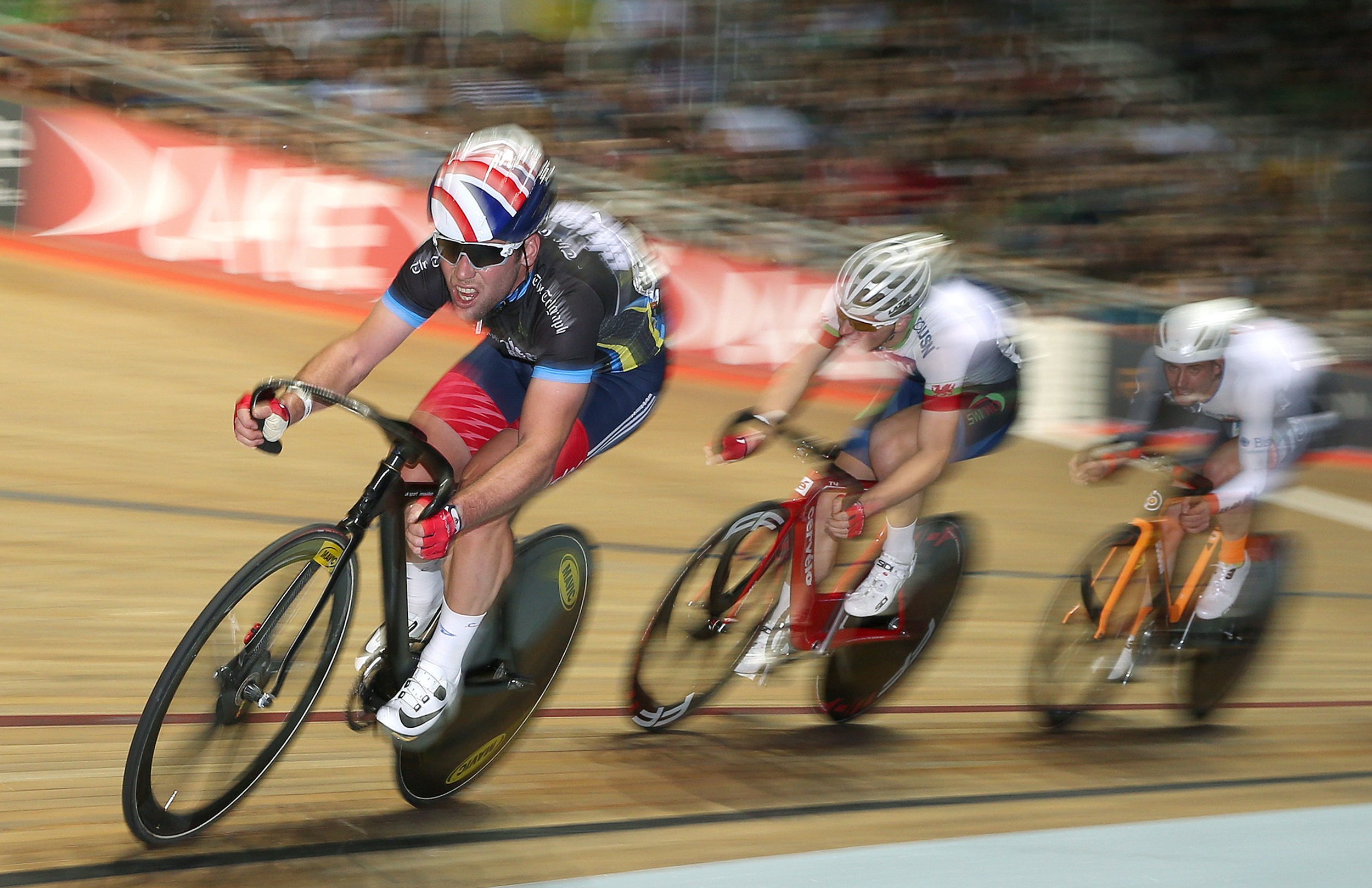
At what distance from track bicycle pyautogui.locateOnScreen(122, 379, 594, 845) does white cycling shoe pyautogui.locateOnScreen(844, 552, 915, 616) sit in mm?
1036

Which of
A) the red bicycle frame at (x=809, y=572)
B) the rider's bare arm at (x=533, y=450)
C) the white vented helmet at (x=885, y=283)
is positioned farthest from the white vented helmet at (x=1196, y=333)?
the rider's bare arm at (x=533, y=450)

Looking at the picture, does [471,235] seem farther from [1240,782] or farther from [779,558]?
[1240,782]

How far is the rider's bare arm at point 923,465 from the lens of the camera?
3.21 meters

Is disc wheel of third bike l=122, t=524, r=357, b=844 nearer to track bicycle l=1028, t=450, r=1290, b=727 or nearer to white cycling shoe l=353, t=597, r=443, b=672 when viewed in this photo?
white cycling shoe l=353, t=597, r=443, b=672

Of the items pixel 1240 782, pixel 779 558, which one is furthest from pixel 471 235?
pixel 1240 782

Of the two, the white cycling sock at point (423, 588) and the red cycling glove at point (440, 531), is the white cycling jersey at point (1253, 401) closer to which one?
the white cycling sock at point (423, 588)

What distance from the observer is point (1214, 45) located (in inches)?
476

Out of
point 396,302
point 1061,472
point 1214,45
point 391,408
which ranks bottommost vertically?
point 1061,472

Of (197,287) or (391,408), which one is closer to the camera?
(391,408)

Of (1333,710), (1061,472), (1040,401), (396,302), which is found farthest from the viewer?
(1040,401)

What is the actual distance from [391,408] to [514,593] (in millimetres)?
4024

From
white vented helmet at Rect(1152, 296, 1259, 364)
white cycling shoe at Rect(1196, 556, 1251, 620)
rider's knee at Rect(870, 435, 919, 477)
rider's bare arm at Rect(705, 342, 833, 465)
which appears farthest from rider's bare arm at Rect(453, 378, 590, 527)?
white cycling shoe at Rect(1196, 556, 1251, 620)

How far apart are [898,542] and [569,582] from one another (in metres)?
0.99

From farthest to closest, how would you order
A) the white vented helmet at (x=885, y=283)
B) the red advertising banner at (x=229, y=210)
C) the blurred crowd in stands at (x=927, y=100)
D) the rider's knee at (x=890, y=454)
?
the blurred crowd in stands at (x=927, y=100), the red advertising banner at (x=229, y=210), the rider's knee at (x=890, y=454), the white vented helmet at (x=885, y=283)
